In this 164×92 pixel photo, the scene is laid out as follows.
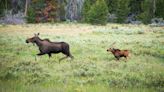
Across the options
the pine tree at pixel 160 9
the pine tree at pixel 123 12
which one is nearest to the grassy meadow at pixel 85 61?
the pine tree at pixel 123 12

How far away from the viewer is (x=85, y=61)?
1286 centimetres

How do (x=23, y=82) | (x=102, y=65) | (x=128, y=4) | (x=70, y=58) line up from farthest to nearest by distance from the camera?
(x=128, y=4), (x=70, y=58), (x=102, y=65), (x=23, y=82)

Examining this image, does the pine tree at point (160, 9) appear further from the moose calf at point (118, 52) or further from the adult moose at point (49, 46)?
the adult moose at point (49, 46)

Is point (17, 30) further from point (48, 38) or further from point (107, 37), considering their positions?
point (107, 37)

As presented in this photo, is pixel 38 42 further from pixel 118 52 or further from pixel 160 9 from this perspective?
pixel 160 9

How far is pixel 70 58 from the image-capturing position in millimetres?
13539

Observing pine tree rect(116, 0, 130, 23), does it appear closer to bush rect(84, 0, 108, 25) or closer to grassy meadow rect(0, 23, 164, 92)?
grassy meadow rect(0, 23, 164, 92)

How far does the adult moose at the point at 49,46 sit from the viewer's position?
44.3ft

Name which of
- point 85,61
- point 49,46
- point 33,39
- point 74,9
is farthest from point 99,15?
point 85,61

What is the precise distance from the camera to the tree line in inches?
524

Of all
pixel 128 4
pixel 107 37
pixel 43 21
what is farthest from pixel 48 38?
pixel 128 4

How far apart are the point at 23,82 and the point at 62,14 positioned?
326 cm

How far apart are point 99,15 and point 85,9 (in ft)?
2.12

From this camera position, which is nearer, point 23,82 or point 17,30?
point 23,82
